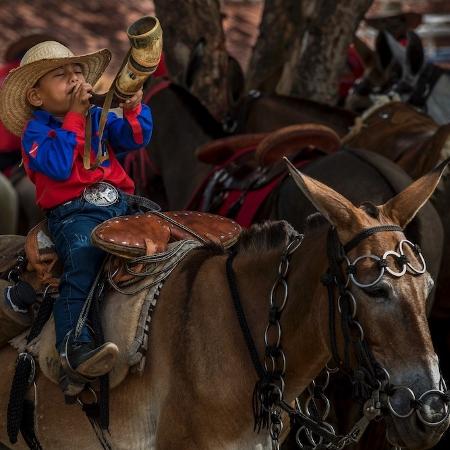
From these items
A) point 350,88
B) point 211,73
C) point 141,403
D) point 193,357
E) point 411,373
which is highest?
point 411,373

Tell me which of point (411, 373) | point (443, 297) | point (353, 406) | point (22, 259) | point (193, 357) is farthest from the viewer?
point (443, 297)

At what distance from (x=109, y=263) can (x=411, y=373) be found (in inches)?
54.9

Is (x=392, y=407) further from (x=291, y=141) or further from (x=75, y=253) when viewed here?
(x=291, y=141)

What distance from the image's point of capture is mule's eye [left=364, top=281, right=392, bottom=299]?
3.57 metres

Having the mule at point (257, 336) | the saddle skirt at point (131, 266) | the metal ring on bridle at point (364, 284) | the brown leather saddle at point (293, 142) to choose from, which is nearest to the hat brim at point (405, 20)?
the brown leather saddle at point (293, 142)

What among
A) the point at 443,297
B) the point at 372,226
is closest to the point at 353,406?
the point at 443,297

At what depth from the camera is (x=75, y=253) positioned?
14.3 feet

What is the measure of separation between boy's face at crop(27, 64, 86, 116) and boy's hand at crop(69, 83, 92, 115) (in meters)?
0.04

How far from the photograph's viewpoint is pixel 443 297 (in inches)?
242

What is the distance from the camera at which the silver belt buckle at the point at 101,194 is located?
4.51 m

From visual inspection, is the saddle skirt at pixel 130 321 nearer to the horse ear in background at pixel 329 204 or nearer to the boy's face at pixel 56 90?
the boy's face at pixel 56 90

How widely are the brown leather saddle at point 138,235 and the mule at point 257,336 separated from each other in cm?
16

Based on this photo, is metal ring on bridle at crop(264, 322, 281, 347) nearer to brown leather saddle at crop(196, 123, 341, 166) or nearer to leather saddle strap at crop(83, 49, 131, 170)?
leather saddle strap at crop(83, 49, 131, 170)

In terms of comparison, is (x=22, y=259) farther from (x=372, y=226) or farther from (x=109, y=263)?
Result: (x=372, y=226)
